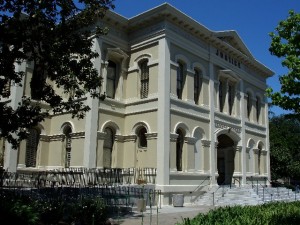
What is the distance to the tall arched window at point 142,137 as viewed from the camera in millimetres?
22000

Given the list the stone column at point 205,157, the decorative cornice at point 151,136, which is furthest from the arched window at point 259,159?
the decorative cornice at point 151,136

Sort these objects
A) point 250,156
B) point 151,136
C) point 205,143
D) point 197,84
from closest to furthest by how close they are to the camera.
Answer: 1. point 151,136
2. point 205,143
3. point 197,84
4. point 250,156

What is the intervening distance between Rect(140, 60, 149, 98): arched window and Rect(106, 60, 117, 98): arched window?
A: 5.57ft

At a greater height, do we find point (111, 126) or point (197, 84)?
point (197, 84)

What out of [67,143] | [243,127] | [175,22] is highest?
[175,22]

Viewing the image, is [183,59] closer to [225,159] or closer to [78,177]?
[78,177]

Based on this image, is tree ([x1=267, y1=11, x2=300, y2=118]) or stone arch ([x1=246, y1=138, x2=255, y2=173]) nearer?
tree ([x1=267, y1=11, x2=300, y2=118])

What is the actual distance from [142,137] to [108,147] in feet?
6.88

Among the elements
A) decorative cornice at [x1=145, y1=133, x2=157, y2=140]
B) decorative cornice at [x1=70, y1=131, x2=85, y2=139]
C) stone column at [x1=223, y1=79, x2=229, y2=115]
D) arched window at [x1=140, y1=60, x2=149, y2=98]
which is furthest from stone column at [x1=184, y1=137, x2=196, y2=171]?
decorative cornice at [x1=70, y1=131, x2=85, y2=139]

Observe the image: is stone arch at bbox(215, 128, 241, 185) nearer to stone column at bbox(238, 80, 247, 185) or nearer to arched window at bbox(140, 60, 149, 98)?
stone column at bbox(238, 80, 247, 185)

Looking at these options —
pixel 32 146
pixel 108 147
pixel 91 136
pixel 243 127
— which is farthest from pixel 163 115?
pixel 243 127

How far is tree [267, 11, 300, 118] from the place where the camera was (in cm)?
1358

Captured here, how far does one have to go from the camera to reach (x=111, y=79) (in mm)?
22844

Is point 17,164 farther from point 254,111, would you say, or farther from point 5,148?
point 254,111
